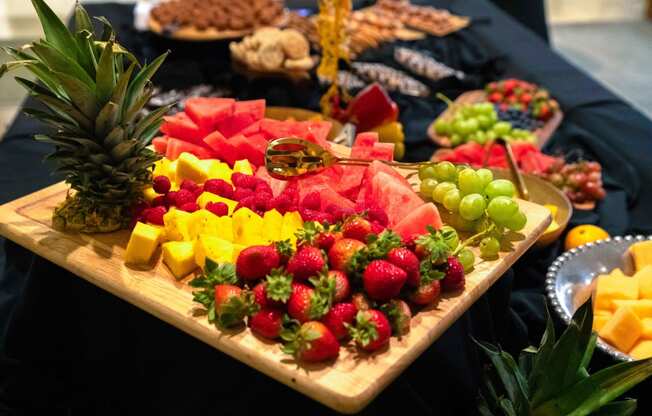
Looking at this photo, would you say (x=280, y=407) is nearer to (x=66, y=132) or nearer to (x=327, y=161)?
(x=327, y=161)

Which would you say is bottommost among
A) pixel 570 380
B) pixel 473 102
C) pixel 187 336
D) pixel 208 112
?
pixel 473 102

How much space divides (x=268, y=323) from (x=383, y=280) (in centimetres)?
19

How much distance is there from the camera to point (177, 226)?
1.28 metres

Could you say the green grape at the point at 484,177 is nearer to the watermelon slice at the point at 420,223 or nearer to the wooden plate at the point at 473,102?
the watermelon slice at the point at 420,223

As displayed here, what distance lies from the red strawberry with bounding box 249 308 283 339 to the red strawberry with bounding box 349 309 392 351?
11cm

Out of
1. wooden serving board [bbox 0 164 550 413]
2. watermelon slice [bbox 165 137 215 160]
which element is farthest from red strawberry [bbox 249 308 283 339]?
watermelon slice [bbox 165 137 215 160]

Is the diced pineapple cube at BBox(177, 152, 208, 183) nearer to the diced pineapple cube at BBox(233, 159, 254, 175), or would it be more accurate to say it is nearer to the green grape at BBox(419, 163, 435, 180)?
the diced pineapple cube at BBox(233, 159, 254, 175)

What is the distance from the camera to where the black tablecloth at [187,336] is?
124 centimetres

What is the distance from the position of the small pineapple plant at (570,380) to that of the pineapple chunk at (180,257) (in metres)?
0.58

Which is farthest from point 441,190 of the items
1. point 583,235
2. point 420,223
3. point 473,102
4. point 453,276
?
point 473,102

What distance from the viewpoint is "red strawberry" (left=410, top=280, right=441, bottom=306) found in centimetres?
109

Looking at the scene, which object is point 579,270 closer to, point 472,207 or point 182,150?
point 472,207

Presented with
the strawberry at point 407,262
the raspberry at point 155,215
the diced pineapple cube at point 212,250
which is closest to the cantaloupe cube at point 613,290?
the strawberry at point 407,262

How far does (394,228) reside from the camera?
4.18 ft
